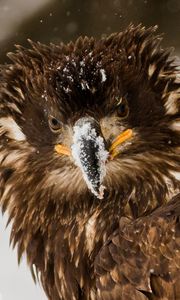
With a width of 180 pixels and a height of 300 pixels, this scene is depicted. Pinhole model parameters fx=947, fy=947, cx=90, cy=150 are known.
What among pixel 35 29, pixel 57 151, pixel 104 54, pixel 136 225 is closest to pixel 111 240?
→ pixel 136 225

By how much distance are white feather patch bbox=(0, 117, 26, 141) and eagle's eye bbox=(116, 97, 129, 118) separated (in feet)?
1.68

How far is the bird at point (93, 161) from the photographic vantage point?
3916 millimetres

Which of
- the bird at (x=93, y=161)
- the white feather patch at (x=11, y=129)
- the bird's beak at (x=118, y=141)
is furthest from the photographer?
the white feather patch at (x=11, y=129)

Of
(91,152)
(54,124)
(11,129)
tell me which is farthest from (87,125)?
(11,129)

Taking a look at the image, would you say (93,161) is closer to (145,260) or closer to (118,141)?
(118,141)

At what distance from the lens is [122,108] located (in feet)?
13.5

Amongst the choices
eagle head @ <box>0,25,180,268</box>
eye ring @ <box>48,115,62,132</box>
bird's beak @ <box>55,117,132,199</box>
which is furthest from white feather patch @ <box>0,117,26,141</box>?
bird's beak @ <box>55,117,132,199</box>

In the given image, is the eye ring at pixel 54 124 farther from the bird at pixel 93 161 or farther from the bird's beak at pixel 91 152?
the bird's beak at pixel 91 152

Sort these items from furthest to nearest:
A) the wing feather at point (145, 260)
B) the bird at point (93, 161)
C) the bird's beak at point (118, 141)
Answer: the bird's beak at point (118, 141) < the bird at point (93, 161) < the wing feather at point (145, 260)

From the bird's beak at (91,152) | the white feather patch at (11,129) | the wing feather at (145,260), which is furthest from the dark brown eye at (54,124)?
the wing feather at (145,260)

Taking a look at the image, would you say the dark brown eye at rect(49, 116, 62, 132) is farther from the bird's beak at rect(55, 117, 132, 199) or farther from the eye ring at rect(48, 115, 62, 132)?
the bird's beak at rect(55, 117, 132, 199)

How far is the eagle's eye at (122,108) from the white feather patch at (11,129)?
1.68 ft

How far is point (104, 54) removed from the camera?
419cm

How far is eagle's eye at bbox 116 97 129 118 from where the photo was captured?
4098 millimetres
